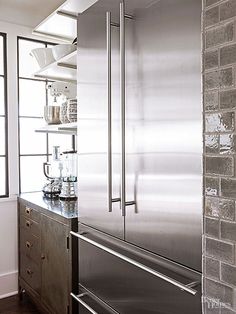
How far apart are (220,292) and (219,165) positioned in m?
0.43

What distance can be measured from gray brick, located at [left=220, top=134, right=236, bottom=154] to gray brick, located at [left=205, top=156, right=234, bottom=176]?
0.03 metres

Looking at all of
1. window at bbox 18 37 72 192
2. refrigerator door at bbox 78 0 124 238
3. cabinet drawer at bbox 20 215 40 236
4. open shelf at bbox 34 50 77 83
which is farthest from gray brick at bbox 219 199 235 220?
window at bbox 18 37 72 192

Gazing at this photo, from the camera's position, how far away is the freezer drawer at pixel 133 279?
1.25 m

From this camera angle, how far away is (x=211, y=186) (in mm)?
1109

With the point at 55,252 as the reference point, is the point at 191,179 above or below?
above

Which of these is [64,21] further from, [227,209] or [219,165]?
[227,209]

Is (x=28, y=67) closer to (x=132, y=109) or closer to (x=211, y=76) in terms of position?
(x=132, y=109)

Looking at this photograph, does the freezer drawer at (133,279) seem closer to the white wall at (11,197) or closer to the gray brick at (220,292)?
the gray brick at (220,292)

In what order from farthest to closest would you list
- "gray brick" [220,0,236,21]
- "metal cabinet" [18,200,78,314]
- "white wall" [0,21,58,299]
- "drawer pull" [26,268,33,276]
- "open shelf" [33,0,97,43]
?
"white wall" [0,21,58,299]
"drawer pull" [26,268,33,276]
"open shelf" [33,0,97,43]
"metal cabinet" [18,200,78,314]
"gray brick" [220,0,236,21]

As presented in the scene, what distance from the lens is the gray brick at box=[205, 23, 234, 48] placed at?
1.03 m

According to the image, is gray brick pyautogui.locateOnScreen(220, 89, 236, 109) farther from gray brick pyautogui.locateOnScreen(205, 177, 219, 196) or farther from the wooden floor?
the wooden floor

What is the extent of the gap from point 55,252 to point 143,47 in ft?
4.82

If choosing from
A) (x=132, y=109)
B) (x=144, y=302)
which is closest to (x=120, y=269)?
(x=144, y=302)

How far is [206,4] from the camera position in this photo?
3.60ft
